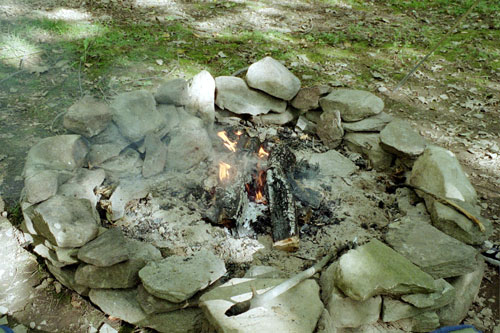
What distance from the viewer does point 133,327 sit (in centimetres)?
244

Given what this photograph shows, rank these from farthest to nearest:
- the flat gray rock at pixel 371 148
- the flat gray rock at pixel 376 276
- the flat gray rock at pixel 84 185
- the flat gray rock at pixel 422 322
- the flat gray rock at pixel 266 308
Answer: the flat gray rock at pixel 371 148
the flat gray rock at pixel 84 185
the flat gray rock at pixel 422 322
the flat gray rock at pixel 376 276
the flat gray rock at pixel 266 308

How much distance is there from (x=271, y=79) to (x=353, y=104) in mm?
861

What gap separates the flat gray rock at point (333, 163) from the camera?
3527mm

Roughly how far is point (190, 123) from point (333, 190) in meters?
1.43

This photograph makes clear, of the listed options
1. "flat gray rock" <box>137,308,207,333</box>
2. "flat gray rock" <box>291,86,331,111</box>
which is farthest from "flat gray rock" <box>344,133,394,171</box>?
"flat gray rock" <box>137,308,207,333</box>

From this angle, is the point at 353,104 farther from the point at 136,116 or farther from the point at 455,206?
the point at 136,116

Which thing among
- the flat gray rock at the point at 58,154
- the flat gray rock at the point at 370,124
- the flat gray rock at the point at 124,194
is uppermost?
the flat gray rock at the point at 58,154

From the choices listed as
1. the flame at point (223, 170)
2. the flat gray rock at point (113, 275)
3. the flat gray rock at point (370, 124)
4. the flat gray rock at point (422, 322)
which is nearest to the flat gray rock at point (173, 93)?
the flame at point (223, 170)

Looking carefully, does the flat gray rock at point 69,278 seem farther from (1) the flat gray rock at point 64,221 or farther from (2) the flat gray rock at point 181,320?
(2) the flat gray rock at point 181,320

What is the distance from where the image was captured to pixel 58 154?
9.19 feet

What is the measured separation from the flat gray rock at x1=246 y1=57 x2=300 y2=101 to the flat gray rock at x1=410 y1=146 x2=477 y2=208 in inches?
56.9

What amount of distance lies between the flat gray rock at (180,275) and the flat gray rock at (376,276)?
768 mm

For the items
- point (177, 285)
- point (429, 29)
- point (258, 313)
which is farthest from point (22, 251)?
point (429, 29)

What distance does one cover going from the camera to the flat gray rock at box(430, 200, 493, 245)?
2.56m
